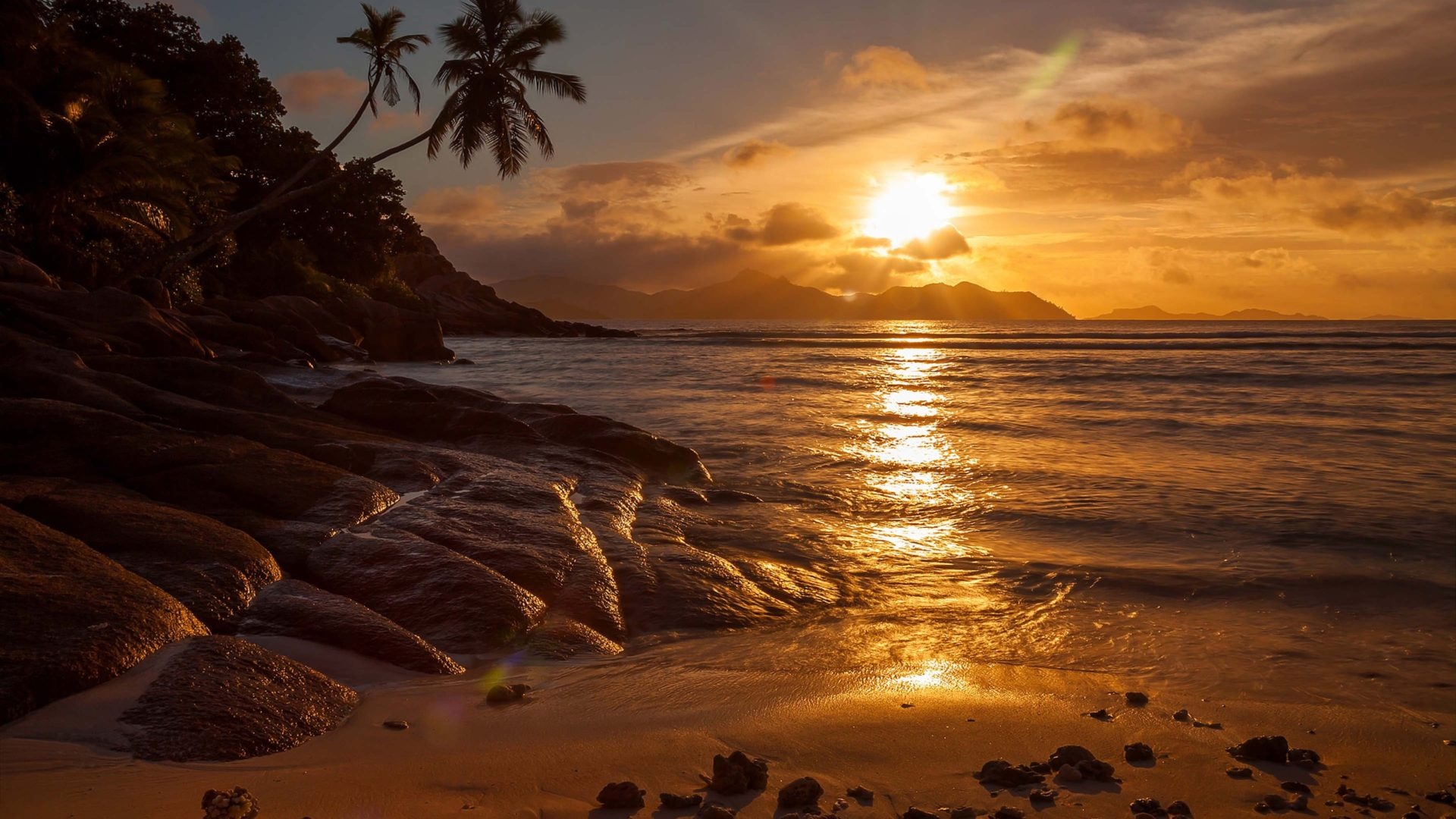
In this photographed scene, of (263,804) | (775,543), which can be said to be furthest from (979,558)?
(263,804)

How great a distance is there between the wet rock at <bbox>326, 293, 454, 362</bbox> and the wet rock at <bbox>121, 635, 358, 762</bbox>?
3208 centimetres

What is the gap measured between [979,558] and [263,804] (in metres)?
5.76

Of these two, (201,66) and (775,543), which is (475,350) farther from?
(775,543)

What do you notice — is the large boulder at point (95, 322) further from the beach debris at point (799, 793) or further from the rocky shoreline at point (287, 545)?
the beach debris at point (799, 793)

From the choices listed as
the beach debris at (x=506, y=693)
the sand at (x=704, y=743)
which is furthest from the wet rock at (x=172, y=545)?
the beach debris at (x=506, y=693)

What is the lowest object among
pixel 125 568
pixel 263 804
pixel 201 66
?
pixel 263 804

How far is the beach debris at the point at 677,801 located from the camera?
296 centimetres

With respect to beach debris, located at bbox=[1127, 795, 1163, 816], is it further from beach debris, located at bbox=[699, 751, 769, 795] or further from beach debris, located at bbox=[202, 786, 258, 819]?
beach debris, located at bbox=[202, 786, 258, 819]

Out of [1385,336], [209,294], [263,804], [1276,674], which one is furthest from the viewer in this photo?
[1385,336]

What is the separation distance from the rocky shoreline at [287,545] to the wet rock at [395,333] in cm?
2465

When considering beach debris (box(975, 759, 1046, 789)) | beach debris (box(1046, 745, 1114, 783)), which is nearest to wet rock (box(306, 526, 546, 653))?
beach debris (box(975, 759, 1046, 789))

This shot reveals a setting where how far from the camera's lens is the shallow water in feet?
16.9

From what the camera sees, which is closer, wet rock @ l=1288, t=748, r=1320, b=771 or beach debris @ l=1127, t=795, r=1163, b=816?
beach debris @ l=1127, t=795, r=1163, b=816

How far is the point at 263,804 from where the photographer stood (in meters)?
2.79
